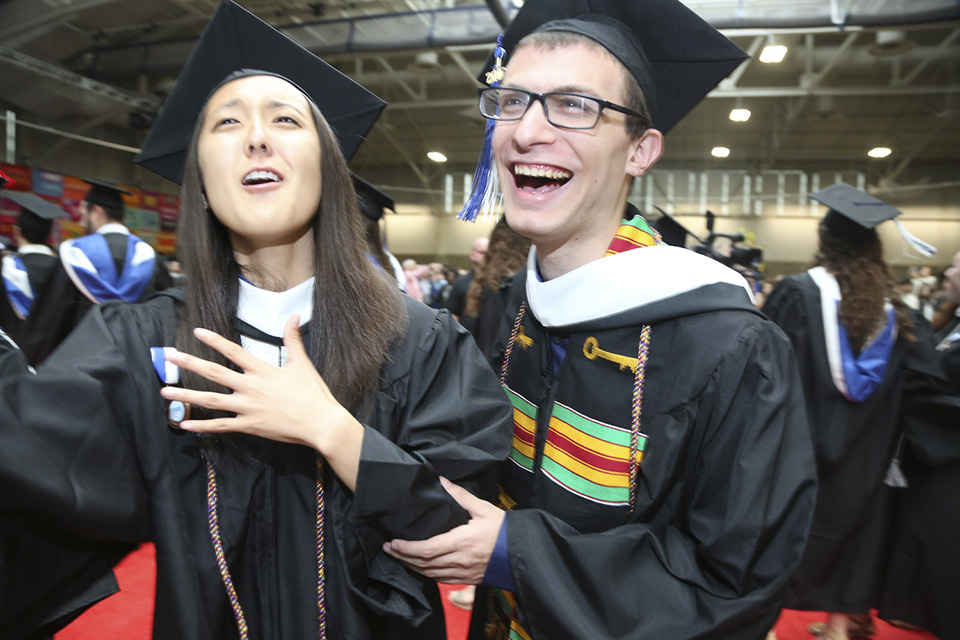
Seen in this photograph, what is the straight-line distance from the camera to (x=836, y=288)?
130 inches

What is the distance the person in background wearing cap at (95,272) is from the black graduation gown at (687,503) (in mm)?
4251

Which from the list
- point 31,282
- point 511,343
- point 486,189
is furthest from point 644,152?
point 31,282

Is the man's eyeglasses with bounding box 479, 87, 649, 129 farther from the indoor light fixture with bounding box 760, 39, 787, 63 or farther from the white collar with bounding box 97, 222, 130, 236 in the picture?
the indoor light fixture with bounding box 760, 39, 787, 63

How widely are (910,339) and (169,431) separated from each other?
3.37 meters

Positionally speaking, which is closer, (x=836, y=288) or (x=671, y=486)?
(x=671, y=486)

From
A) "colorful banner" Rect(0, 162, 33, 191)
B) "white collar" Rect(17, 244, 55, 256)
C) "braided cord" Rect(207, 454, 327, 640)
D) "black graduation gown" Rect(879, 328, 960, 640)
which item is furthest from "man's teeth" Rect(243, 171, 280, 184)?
"colorful banner" Rect(0, 162, 33, 191)

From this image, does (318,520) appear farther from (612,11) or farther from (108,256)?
(108,256)

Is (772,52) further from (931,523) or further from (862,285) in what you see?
(931,523)

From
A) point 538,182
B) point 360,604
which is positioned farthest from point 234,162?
point 360,604

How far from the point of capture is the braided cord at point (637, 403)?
1.32m

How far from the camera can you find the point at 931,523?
10.2 ft

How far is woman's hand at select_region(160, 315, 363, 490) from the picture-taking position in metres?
1.06

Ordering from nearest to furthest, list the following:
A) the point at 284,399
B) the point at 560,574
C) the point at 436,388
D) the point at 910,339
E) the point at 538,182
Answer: the point at 284,399 → the point at 560,574 → the point at 436,388 → the point at 538,182 → the point at 910,339

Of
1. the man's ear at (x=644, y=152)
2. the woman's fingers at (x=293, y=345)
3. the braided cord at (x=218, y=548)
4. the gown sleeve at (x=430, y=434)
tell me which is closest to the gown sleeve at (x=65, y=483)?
the braided cord at (x=218, y=548)
